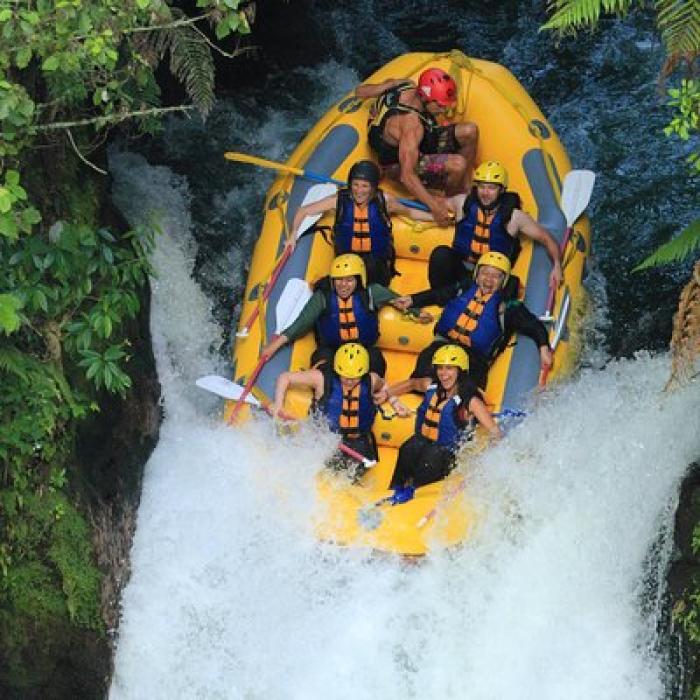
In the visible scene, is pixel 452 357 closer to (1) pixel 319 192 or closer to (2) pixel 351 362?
(2) pixel 351 362

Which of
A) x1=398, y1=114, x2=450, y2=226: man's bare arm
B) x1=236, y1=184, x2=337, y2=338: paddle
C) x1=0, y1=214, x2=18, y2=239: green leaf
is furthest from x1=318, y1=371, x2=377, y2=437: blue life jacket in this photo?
x1=0, y1=214, x2=18, y2=239: green leaf

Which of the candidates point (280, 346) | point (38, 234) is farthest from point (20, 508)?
point (280, 346)

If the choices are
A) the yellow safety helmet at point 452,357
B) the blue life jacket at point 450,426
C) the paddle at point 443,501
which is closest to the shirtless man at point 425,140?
the yellow safety helmet at point 452,357

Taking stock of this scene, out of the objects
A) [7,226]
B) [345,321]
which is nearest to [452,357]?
[345,321]

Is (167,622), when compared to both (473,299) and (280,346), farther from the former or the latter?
(473,299)

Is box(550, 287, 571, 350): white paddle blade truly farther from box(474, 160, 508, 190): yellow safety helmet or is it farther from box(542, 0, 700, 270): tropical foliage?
box(542, 0, 700, 270): tropical foliage

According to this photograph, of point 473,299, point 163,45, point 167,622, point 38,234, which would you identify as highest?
point 163,45

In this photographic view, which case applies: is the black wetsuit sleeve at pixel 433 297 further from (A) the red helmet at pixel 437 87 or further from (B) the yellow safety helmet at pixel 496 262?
(A) the red helmet at pixel 437 87
